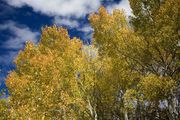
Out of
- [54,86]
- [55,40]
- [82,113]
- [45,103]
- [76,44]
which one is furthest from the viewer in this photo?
[55,40]

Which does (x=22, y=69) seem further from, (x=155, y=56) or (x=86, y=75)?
(x=155, y=56)

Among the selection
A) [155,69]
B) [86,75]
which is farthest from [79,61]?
[155,69]

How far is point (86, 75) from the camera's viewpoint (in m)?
29.2

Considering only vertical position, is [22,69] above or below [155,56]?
above

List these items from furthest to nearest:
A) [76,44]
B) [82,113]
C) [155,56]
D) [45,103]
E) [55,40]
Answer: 1. [55,40]
2. [76,44]
3. [82,113]
4. [45,103]
5. [155,56]

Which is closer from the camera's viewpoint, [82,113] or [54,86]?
[54,86]

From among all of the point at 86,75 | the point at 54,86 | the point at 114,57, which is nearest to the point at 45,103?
the point at 54,86

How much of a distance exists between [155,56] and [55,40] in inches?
670

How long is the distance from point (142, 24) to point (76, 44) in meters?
12.1

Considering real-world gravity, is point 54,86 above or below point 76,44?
below

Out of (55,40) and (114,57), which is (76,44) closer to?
(55,40)

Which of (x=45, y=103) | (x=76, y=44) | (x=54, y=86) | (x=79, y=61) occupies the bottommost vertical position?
(x=45, y=103)

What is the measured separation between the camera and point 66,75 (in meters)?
30.0

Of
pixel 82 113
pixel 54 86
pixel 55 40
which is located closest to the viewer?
pixel 54 86
